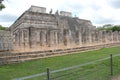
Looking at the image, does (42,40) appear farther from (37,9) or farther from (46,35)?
(37,9)

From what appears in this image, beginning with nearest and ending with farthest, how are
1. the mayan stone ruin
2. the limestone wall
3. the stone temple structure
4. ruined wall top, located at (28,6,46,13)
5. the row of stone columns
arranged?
1. the limestone wall
2. the mayan stone ruin
3. the stone temple structure
4. the row of stone columns
5. ruined wall top, located at (28,6,46,13)

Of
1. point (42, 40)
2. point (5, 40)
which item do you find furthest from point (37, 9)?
point (5, 40)

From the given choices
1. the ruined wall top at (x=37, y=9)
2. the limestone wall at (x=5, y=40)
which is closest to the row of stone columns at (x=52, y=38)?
the limestone wall at (x=5, y=40)

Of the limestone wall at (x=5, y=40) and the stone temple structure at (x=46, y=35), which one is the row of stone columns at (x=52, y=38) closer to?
the stone temple structure at (x=46, y=35)

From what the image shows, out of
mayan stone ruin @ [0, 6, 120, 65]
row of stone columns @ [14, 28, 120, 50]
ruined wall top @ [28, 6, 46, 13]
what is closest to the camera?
mayan stone ruin @ [0, 6, 120, 65]

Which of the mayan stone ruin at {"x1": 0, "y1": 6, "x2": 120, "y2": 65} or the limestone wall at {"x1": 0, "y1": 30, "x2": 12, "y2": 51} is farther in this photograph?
the mayan stone ruin at {"x1": 0, "y1": 6, "x2": 120, "y2": 65}

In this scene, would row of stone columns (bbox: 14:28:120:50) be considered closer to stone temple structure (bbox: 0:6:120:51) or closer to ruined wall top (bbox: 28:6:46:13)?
stone temple structure (bbox: 0:6:120:51)

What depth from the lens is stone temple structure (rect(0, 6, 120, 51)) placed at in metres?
11.5

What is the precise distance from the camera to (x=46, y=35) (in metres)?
13.0

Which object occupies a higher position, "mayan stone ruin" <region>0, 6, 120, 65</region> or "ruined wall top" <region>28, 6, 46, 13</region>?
"ruined wall top" <region>28, 6, 46, 13</region>

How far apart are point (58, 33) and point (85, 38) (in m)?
3.75

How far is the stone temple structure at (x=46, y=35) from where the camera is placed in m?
11.5

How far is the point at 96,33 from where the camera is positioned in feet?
61.6

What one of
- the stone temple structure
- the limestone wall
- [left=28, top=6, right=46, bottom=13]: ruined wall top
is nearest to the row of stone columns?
the stone temple structure
